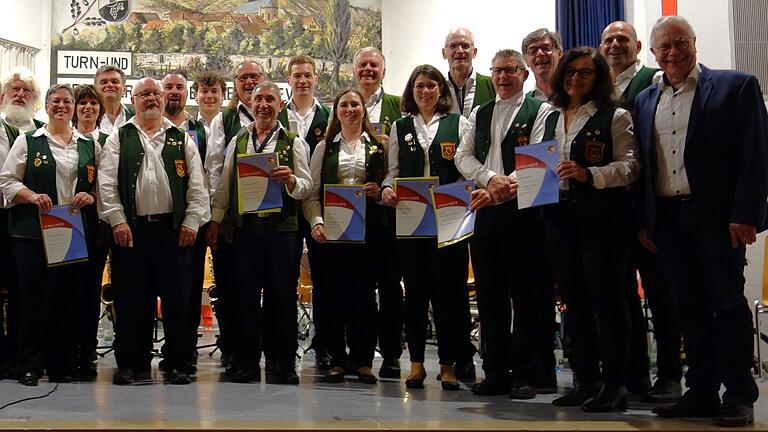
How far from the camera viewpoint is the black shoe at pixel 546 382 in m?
3.89

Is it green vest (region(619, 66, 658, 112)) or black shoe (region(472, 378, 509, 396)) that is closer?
black shoe (region(472, 378, 509, 396))

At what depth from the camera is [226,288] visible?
196 inches

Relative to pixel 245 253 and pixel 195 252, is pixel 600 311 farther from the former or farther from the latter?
pixel 195 252

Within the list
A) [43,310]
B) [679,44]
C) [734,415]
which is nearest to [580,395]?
[734,415]

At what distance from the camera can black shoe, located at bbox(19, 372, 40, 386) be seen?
4.16 m

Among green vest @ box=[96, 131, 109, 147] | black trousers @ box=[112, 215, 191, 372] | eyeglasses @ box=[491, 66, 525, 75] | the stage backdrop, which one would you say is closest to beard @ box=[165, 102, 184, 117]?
green vest @ box=[96, 131, 109, 147]

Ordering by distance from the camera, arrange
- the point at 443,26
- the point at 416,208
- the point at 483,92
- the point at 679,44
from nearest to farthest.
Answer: the point at 679,44
the point at 416,208
the point at 483,92
the point at 443,26

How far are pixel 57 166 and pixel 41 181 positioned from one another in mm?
112

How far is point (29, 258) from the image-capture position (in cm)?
433

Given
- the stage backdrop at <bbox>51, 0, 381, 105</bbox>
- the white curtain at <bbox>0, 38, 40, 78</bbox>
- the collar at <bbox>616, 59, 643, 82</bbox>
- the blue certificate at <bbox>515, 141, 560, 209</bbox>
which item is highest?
the stage backdrop at <bbox>51, 0, 381, 105</bbox>

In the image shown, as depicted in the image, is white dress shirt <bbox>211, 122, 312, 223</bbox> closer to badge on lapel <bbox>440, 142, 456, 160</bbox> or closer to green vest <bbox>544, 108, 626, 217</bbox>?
badge on lapel <bbox>440, 142, 456, 160</bbox>

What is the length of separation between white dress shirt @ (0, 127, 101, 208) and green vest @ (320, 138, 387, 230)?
1.34 meters

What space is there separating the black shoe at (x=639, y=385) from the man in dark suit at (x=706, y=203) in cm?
53

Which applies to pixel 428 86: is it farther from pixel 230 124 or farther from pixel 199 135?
pixel 199 135
